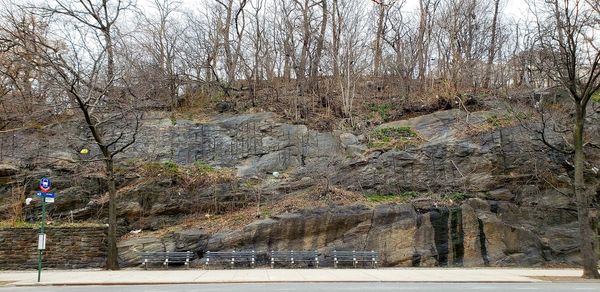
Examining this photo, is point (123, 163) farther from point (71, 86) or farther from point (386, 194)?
point (386, 194)

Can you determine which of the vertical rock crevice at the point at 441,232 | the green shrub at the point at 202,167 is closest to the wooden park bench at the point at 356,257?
the vertical rock crevice at the point at 441,232

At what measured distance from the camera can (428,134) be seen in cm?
2570

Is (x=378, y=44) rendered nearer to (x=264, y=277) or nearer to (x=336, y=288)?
(x=264, y=277)

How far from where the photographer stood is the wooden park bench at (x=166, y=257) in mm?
18469

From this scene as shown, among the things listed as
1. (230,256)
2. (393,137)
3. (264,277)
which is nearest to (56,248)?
(230,256)

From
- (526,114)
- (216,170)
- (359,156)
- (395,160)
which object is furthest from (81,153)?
(526,114)

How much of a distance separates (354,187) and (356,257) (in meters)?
4.65

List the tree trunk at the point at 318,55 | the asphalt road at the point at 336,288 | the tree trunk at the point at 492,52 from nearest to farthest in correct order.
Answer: the asphalt road at the point at 336,288
the tree trunk at the point at 318,55
the tree trunk at the point at 492,52

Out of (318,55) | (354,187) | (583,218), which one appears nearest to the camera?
(583,218)

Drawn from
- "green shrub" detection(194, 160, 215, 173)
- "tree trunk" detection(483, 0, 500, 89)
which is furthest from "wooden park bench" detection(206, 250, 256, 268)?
"tree trunk" detection(483, 0, 500, 89)

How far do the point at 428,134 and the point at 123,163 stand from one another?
15679 mm

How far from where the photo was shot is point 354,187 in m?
22.8

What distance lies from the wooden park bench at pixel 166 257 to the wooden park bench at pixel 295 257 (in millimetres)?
3341

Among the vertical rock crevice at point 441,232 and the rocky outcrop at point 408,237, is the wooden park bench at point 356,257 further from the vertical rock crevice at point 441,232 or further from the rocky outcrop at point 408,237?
the vertical rock crevice at point 441,232
